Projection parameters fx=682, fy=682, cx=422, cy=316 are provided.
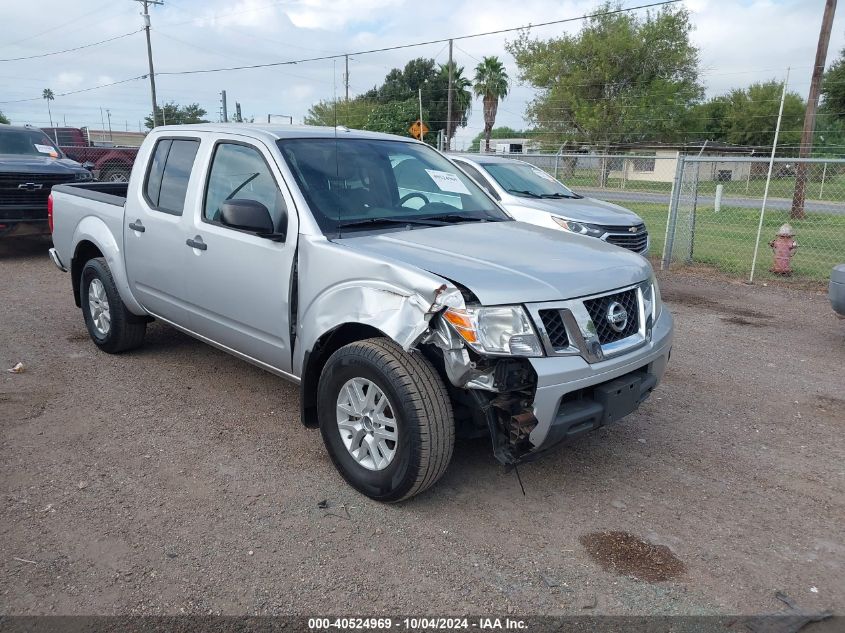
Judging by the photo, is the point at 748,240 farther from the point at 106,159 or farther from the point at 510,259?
the point at 106,159

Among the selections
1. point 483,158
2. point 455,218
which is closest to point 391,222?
point 455,218

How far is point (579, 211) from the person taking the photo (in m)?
8.78

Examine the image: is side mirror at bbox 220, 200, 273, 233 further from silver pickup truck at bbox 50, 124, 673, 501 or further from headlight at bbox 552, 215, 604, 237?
headlight at bbox 552, 215, 604, 237

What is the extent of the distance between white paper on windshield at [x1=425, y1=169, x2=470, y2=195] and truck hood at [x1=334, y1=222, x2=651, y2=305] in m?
0.50

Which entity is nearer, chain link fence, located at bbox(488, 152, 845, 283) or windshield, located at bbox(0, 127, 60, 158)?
chain link fence, located at bbox(488, 152, 845, 283)

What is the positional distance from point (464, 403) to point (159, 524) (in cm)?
158

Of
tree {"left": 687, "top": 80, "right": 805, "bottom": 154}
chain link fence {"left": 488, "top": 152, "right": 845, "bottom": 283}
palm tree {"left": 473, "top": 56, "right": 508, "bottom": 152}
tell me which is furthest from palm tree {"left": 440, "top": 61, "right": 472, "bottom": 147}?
chain link fence {"left": 488, "top": 152, "right": 845, "bottom": 283}

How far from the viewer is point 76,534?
10.5 ft

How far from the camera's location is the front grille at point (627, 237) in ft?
28.1

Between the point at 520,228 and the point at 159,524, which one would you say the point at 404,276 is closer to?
the point at 520,228

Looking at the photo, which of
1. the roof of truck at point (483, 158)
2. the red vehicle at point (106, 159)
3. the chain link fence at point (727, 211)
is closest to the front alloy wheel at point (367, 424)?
the roof of truck at point (483, 158)

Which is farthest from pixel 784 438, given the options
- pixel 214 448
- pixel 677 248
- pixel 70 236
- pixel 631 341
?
pixel 677 248

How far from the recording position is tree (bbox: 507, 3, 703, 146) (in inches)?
1708

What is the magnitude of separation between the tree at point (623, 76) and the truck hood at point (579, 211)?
36.7 m
